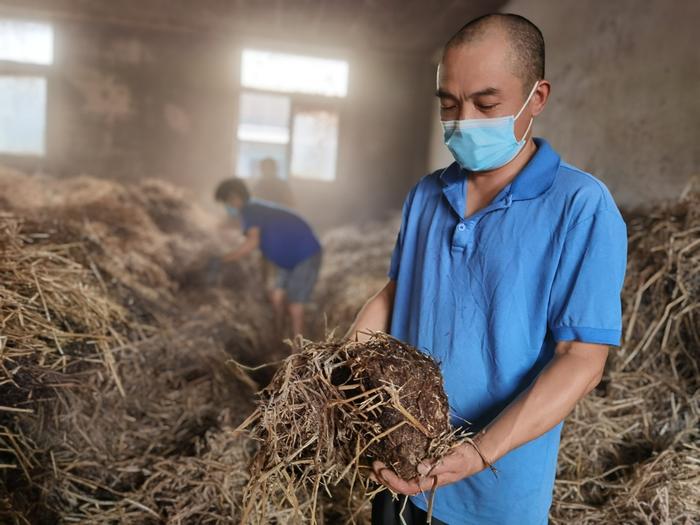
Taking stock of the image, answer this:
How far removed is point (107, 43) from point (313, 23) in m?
3.81

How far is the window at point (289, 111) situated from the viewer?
400 inches

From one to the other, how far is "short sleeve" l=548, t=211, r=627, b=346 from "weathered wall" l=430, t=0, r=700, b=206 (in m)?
2.70

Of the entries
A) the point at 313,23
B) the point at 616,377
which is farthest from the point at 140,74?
the point at 616,377

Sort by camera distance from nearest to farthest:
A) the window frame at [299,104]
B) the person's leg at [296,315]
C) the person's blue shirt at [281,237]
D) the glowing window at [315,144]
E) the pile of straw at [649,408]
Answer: the pile of straw at [649,408] → the person's blue shirt at [281,237] → the person's leg at [296,315] → the window frame at [299,104] → the glowing window at [315,144]

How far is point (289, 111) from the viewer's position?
1023cm

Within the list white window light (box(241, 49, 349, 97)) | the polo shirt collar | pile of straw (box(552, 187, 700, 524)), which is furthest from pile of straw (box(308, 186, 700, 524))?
white window light (box(241, 49, 349, 97))

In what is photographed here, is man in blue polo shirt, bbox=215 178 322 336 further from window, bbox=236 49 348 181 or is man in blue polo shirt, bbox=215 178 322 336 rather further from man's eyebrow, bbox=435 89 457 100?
window, bbox=236 49 348 181

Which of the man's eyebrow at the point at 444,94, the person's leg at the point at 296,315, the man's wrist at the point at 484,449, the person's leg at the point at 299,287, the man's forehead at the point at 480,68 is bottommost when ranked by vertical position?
the person's leg at the point at 296,315

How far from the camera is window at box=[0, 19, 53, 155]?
9055mm

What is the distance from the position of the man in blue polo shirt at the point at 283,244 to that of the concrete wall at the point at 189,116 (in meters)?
4.91

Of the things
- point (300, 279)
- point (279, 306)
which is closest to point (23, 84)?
point (279, 306)

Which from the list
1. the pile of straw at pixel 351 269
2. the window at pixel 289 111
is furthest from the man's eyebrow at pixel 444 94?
Answer: the window at pixel 289 111

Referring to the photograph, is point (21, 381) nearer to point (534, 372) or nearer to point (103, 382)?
point (103, 382)

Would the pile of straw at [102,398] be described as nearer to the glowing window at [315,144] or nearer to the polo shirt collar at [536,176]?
the polo shirt collar at [536,176]
